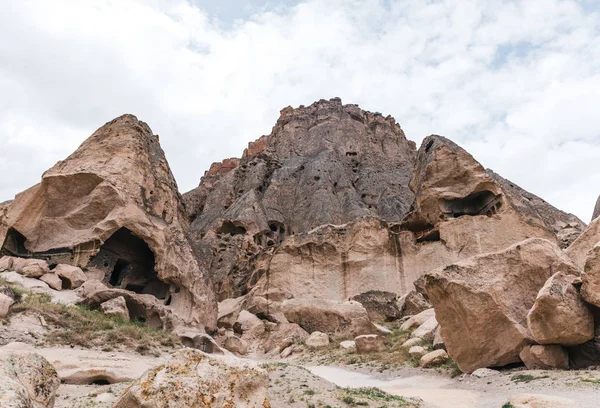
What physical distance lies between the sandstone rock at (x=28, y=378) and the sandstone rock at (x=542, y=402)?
492 centimetres

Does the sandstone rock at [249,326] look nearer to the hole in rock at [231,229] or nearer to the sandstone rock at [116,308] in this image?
the sandstone rock at [116,308]

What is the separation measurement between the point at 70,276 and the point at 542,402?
574 inches

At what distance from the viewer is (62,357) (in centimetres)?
782

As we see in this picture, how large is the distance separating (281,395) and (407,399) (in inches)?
70.0

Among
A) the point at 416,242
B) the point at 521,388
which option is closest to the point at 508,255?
the point at 521,388

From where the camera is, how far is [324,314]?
56.0 ft

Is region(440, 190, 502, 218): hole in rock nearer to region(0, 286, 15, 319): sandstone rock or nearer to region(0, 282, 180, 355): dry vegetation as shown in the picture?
region(0, 282, 180, 355): dry vegetation

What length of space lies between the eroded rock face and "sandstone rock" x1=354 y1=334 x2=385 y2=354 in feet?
20.7

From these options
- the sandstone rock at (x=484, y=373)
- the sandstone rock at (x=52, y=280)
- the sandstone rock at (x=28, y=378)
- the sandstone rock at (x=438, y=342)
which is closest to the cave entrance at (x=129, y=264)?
the sandstone rock at (x=52, y=280)

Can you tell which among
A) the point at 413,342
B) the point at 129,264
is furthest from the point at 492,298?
the point at 129,264

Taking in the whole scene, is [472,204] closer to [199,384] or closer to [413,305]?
[413,305]

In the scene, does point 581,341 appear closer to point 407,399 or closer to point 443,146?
point 407,399

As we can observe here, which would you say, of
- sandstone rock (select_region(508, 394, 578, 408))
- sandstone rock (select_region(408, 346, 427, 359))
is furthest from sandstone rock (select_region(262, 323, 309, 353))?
sandstone rock (select_region(508, 394, 578, 408))

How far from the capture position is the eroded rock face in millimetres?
16359
